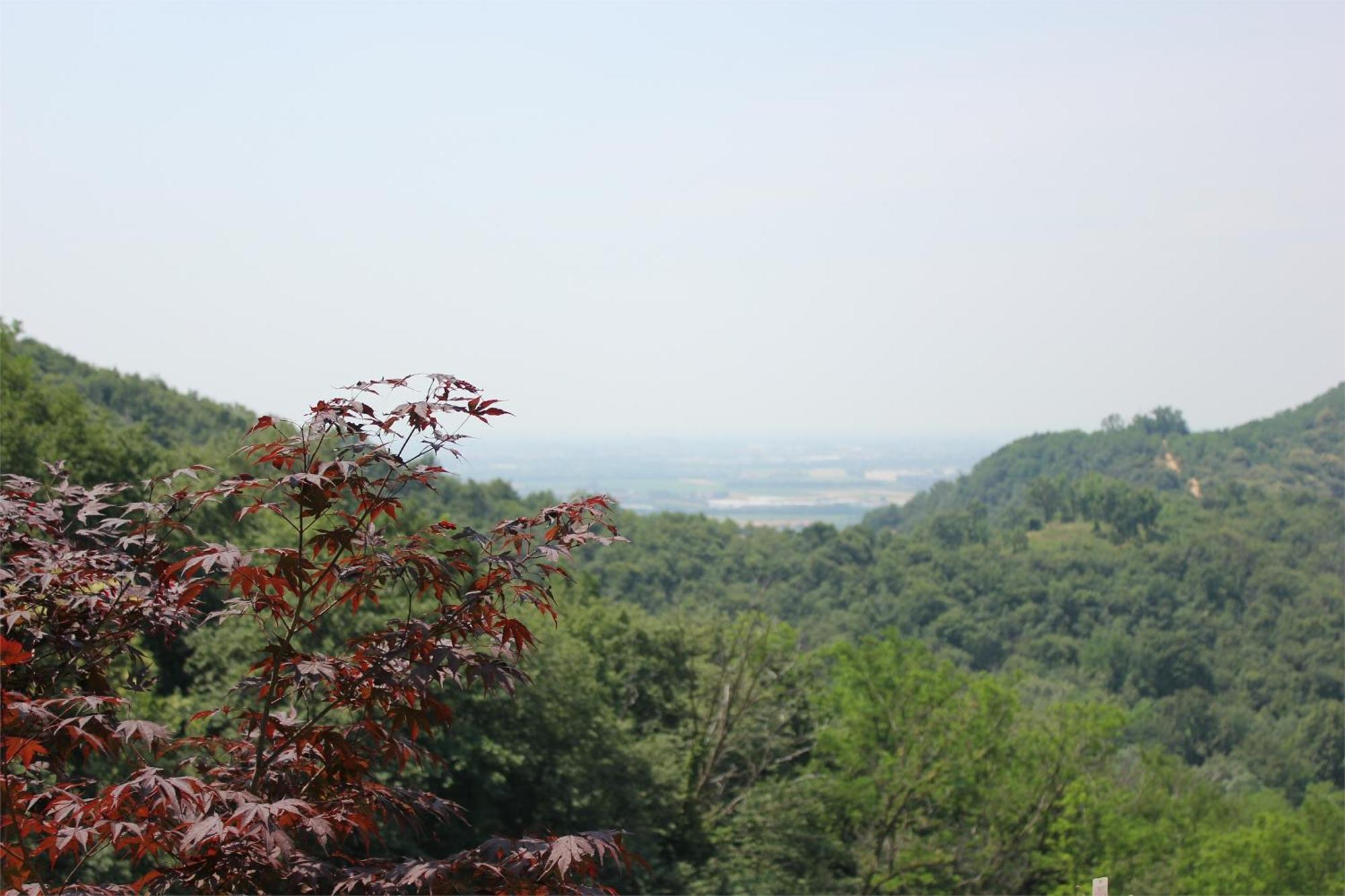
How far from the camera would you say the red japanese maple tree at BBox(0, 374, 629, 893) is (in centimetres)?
257

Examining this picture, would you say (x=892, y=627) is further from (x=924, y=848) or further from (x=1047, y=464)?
(x=1047, y=464)

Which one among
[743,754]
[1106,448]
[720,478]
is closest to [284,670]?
[743,754]

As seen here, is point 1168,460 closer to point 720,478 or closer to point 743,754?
point 720,478

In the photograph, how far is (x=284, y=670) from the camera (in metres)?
3.03

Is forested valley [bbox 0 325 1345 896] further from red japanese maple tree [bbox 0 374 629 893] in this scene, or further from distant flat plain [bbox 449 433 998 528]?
distant flat plain [bbox 449 433 998 528]

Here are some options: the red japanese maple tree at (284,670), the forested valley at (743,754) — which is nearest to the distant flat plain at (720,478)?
the forested valley at (743,754)

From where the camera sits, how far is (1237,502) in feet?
257

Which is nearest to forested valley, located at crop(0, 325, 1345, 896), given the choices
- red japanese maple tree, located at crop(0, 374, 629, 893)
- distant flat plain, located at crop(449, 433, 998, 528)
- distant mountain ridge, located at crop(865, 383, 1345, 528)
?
red japanese maple tree, located at crop(0, 374, 629, 893)

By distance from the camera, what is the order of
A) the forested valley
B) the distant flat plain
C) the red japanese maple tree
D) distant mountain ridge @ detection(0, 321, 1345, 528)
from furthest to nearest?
the distant flat plain < distant mountain ridge @ detection(0, 321, 1345, 528) < the forested valley < the red japanese maple tree

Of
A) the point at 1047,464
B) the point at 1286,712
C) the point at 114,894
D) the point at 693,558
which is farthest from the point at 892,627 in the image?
the point at 1047,464

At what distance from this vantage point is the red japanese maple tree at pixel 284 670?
8.43ft

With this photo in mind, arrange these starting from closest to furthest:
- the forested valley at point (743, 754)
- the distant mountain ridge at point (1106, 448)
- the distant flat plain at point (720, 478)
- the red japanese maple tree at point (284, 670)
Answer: the red japanese maple tree at point (284, 670) → the forested valley at point (743, 754) → the distant mountain ridge at point (1106, 448) → the distant flat plain at point (720, 478)

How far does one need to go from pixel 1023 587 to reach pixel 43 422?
5218 cm

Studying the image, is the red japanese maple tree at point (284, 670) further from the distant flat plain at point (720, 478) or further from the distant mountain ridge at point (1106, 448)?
the distant flat plain at point (720, 478)
